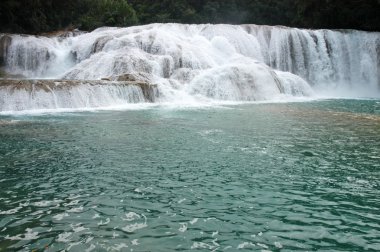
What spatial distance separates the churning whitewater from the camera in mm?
18783

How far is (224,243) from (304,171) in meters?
3.47

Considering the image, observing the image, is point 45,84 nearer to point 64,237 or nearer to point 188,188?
point 188,188

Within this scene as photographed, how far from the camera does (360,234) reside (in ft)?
16.1

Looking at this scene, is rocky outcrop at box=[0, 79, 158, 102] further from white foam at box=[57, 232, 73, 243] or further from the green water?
white foam at box=[57, 232, 73, 243]

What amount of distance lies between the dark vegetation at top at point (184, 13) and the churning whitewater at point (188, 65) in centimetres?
733

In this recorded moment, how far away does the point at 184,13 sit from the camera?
5106 centimetres

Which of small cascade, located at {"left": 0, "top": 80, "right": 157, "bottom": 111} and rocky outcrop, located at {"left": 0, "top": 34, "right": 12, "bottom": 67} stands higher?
rocky outcrop, located at {"left": 0, "top": 34, "right": 12, "bottom": 67}

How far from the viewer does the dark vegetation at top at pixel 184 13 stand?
38.2 meters

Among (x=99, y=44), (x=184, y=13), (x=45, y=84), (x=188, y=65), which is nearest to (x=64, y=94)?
(x=45, y=84)

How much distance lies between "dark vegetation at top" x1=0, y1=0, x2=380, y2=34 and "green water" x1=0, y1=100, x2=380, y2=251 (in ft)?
95.4

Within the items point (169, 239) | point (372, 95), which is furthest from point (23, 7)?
point (169, 239)

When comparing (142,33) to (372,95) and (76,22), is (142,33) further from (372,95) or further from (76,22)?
(76,22)

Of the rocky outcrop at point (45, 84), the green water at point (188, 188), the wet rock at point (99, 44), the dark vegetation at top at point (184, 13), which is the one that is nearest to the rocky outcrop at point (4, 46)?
the wet rock at point (99, 44)

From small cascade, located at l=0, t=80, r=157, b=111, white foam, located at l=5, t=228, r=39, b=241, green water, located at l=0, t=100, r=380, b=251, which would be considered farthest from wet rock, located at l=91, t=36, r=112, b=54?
white foam, located at l=5, t=228, r=39, b=241
